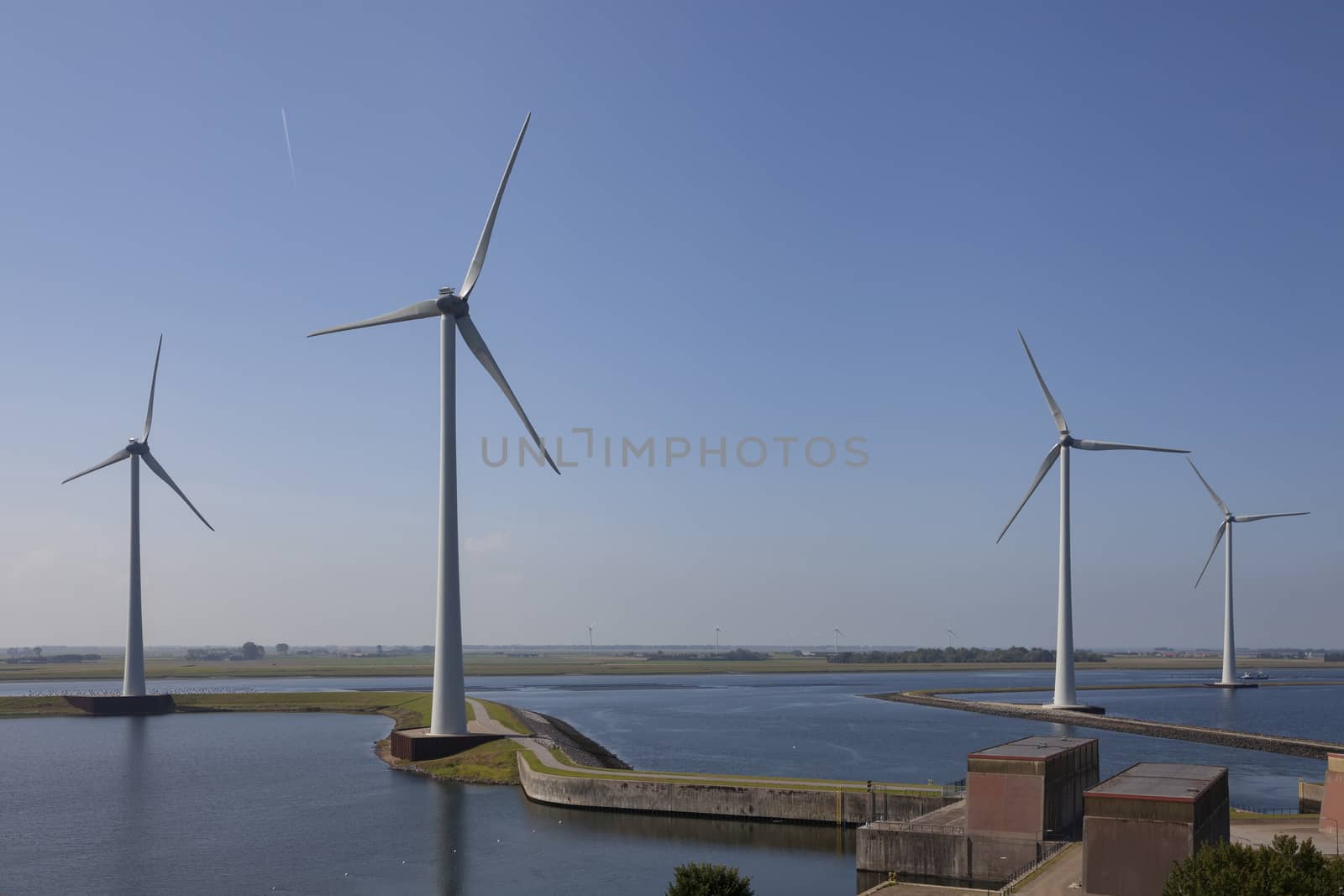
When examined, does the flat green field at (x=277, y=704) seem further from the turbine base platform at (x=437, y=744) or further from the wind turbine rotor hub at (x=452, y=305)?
the wind turbine rotor hub at (x=452, y=305)

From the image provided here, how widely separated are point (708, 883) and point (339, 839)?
113ft

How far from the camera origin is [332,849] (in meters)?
55.8

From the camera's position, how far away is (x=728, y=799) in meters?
62.9

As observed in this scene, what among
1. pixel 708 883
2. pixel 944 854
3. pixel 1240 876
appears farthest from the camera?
pixel 944 854

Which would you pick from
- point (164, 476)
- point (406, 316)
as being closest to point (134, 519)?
point (164, 476)

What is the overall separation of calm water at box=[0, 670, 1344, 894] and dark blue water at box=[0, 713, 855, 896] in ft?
0.61

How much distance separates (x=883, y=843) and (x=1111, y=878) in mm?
12755

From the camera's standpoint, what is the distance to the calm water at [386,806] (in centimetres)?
5056

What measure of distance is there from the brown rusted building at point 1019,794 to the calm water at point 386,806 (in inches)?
264

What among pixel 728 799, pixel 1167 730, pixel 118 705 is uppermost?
pixel 728 799

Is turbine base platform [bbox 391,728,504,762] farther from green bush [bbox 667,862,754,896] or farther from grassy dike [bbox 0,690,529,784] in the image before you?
green bush [bbox 667,862,754,896]

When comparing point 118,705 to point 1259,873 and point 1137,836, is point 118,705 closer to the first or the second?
point 1137,836

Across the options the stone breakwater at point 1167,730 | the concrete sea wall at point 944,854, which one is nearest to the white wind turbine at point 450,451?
the concrete sea wall at point 944,854

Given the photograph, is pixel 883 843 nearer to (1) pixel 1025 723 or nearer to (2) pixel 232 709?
(1) pixel 1025 723
